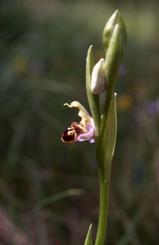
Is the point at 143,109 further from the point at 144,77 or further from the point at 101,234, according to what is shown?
the point at 101,234

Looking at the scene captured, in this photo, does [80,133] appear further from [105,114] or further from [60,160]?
[60,160]

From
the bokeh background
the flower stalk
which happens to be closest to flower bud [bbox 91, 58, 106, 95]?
the flower stalk

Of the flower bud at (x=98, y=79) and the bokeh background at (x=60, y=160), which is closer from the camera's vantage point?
the flower bud at (x=98, y=79)

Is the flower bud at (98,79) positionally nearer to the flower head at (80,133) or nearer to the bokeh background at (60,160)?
the flower head at (80,133)

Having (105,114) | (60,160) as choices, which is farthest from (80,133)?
(60,160)

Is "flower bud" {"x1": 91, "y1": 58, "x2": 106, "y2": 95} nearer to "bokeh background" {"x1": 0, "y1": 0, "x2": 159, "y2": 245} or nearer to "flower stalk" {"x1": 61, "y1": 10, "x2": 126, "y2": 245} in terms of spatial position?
"flower stalk" {"x1": 61, "y1": 10, "x2": 126, "y2": 245}

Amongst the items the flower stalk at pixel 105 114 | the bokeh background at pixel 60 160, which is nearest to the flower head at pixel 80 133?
the flower stalk at pixel 105 114
